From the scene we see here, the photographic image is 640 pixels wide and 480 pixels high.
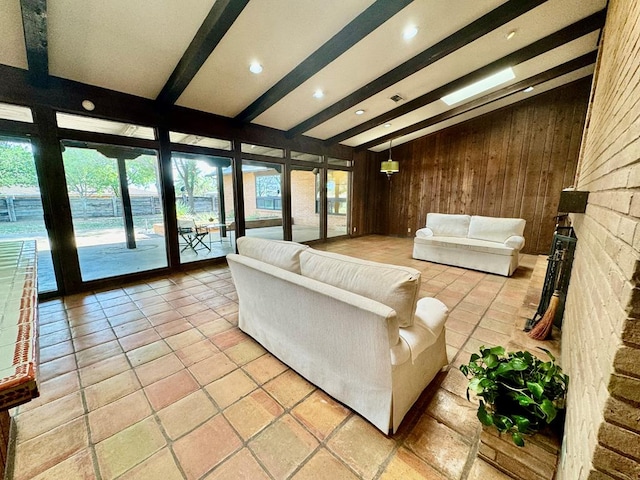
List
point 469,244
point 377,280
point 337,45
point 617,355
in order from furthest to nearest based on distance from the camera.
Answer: point 469,244 < point 337,45 < point 377,280 < point 617,355

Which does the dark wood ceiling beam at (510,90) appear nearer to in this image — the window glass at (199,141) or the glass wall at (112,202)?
the window glass at (199,141)

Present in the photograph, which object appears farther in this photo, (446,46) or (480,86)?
(480,86)

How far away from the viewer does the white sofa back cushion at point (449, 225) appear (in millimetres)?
4879

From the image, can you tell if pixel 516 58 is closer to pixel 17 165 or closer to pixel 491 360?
pixel 491 360

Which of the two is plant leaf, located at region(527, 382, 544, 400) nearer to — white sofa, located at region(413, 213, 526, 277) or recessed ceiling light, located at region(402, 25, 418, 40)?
recessed ceiling light, located at region(402, 25, 418, 40)

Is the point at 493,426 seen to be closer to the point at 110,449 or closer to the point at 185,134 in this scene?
the point at 110,449

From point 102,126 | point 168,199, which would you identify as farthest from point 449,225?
point 102,126

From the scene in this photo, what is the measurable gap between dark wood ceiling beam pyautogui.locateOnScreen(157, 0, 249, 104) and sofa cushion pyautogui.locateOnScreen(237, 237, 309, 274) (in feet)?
6.18

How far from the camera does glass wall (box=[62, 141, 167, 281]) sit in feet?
11.1

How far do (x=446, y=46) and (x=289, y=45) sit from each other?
1801 mm

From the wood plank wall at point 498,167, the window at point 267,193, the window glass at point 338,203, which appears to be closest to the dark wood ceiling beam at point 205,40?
the window glass at point 338,203

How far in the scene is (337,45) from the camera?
8.96 ft

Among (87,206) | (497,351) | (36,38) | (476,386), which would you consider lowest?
(476,386)

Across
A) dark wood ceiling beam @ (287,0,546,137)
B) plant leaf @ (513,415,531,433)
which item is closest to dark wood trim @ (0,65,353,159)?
dark wood ceiling beam @ (287,0,546,137)
